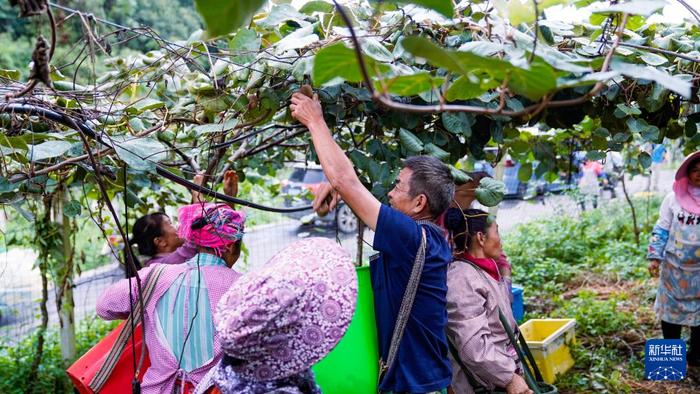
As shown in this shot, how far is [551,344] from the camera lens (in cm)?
413

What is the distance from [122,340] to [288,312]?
1024mm

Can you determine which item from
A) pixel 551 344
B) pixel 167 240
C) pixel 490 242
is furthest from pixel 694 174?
pixel 167 240

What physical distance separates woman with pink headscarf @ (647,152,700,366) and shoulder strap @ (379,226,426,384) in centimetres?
274

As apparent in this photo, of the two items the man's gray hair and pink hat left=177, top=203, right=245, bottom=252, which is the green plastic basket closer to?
the man's gray hair

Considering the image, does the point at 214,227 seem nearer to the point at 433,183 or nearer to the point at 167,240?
the point at 433,183

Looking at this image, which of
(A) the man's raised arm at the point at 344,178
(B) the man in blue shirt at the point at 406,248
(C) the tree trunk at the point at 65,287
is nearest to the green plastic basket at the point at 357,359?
(B) the man in blue shirt at the point at 406,248

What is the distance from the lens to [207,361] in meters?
2.22

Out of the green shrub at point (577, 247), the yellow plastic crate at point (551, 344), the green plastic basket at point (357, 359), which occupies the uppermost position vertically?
the green plastic basket at point (357, 359)

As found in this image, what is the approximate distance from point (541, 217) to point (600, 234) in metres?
1.72

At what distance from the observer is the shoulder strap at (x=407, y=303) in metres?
2.06

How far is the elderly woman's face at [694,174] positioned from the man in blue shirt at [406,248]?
255 centimetres

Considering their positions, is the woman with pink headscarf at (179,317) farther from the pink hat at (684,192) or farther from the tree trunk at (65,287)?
the pink hat at (684,192)

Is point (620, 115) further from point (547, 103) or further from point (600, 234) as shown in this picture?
point (600, 234)

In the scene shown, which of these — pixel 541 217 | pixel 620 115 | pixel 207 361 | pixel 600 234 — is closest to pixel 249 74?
pixel 207 361
